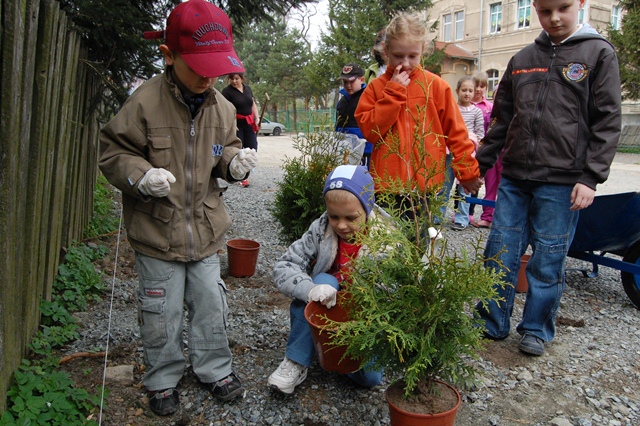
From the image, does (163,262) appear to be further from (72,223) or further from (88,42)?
(88,42)

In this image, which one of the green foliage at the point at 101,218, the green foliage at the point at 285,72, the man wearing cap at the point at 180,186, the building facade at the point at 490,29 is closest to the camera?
the man wearing cap at the point at 180,186

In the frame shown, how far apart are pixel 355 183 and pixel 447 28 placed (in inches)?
1520

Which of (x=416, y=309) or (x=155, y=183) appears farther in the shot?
(x=155, y=183)

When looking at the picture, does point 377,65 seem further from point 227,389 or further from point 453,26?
point 453,26

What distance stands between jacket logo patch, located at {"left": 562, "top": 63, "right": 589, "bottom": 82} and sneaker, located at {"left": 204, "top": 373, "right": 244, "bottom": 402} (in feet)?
7.99

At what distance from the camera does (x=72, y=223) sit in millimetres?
4258

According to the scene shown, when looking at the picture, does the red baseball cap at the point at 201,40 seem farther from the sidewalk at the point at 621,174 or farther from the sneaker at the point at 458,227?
the sidewalk at the point at 621,174

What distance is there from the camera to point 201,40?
90.9 inches

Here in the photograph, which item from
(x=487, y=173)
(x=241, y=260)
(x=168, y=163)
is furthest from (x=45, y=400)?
(x=487, y=173)

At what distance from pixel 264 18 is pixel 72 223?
263 centimetres

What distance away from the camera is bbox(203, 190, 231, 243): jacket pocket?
101 inches

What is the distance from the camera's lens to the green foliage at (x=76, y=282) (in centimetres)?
350

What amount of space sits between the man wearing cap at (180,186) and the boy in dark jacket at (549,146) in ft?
5.01

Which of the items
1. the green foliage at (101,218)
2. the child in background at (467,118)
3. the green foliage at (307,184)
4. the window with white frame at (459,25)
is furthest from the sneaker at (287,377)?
the window with white frame at (459,25)
